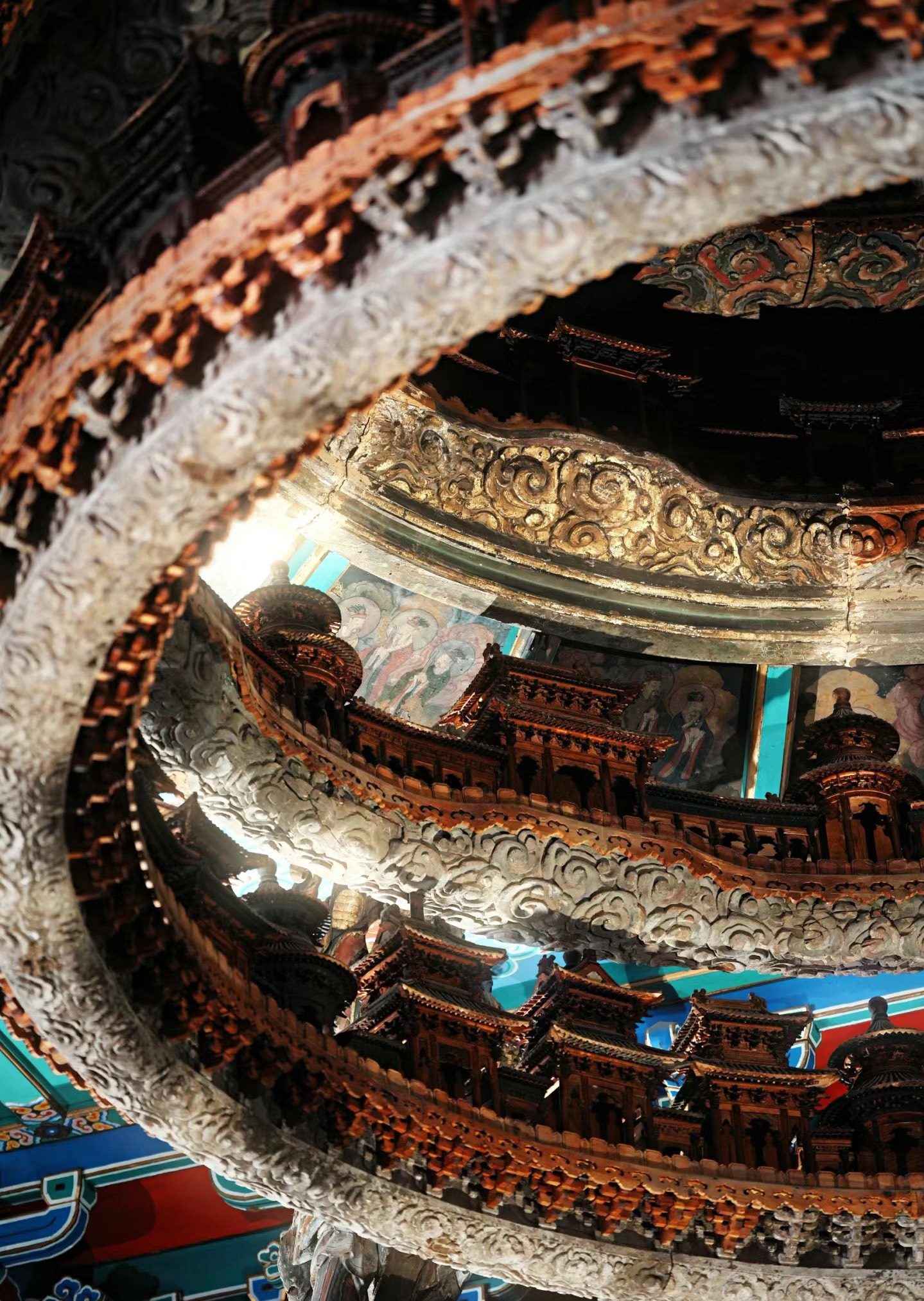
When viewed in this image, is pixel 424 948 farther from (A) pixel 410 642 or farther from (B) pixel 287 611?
(A) pixel 410 642

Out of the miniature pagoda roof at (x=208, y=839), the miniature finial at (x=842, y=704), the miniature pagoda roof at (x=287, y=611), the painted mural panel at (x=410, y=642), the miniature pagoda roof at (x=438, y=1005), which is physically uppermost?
the painted mural panel at (x=410, y=642)

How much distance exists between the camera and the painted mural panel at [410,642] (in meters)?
11.7

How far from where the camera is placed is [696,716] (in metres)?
12.3

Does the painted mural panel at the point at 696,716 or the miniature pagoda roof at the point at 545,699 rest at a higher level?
the painted mural panel at the point at 696,716

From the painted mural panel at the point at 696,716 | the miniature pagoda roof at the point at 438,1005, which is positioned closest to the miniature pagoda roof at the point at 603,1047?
the miniature pagoda roof at the point at 438,1005

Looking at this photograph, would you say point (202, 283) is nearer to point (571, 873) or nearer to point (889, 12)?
point (889, 12)

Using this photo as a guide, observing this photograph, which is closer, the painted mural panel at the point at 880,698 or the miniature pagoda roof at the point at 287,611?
the miniature pagoda roof at the point at 287,611

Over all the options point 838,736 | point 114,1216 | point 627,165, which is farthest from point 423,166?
point 114,1216

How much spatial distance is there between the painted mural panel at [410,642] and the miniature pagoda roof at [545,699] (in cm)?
162

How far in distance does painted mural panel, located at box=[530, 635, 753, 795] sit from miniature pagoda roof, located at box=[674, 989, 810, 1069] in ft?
7.67

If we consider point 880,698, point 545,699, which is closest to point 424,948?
point 545,699

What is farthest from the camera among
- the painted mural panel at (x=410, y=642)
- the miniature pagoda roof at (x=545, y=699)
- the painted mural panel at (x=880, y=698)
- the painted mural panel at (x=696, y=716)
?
the painted mural panel at (x=880, y=698)

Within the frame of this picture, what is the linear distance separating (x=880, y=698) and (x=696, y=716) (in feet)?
3.80

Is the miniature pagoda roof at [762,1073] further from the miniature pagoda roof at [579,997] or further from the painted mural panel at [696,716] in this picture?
the painted mural panel at [696,716]
